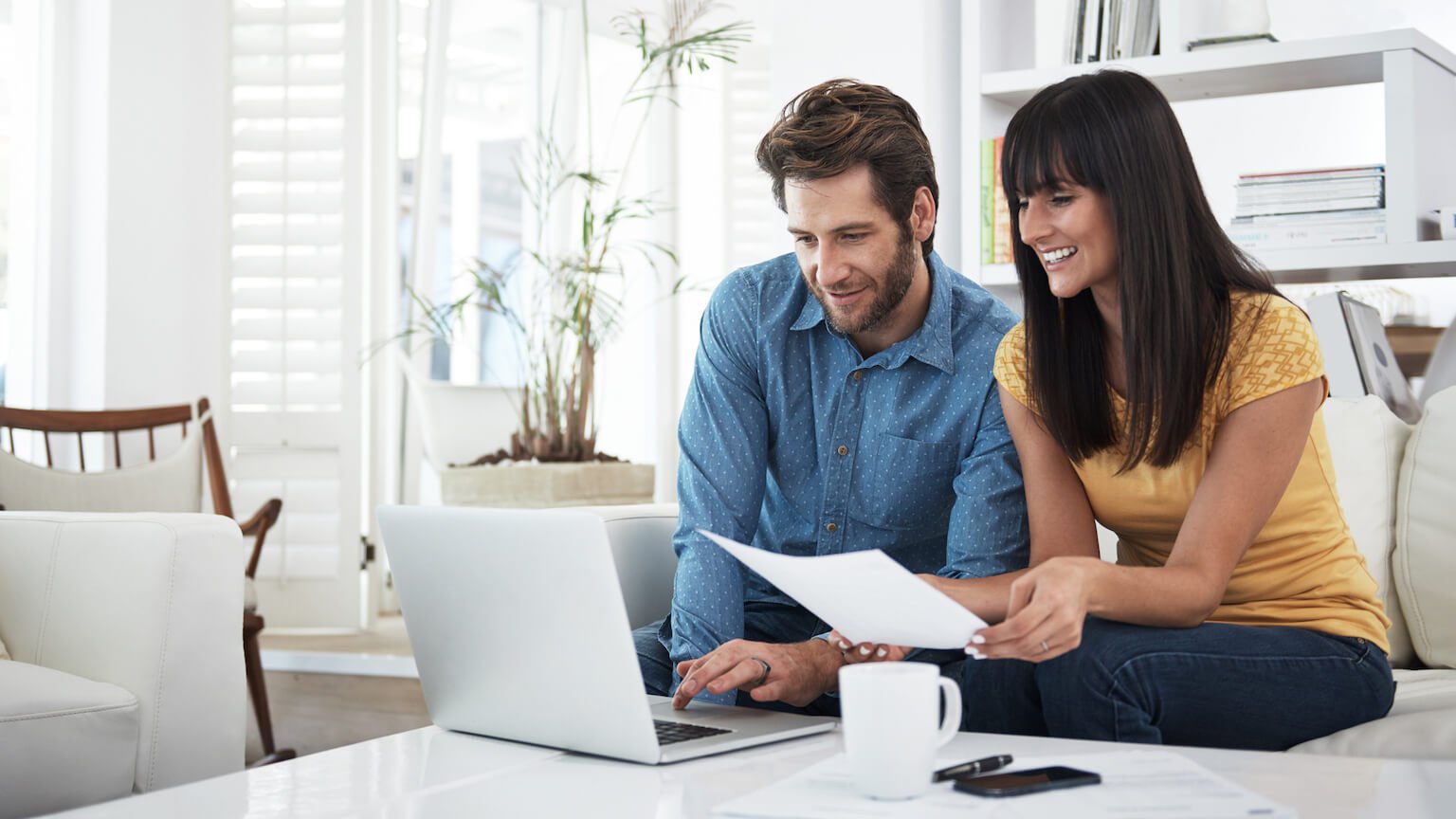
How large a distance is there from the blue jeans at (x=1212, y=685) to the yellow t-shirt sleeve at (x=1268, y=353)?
0.24 meters

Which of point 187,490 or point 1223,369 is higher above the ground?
point 1223,369

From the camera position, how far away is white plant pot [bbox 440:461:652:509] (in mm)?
3150

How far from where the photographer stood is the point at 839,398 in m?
1.72

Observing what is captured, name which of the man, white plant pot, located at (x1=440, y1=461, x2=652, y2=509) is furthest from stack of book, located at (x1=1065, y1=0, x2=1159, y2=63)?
white plant pot, located at (x1=440, y1=461, x2=652, y2=509)

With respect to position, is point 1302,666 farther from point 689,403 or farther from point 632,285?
point 632,285

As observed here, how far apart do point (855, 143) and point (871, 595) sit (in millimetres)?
830

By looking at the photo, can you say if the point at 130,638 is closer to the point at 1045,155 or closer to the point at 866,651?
the point at 866,651

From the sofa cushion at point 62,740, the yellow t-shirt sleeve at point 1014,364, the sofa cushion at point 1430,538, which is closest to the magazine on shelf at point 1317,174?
the sofa cushion at point 1430,538

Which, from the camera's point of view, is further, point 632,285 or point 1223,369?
point 632,285

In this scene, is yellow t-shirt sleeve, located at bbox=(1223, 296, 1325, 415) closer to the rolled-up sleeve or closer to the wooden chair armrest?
the rolled-up sleeve

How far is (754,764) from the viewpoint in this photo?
41.8 inches

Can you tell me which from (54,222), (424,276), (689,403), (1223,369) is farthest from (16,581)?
(424,276)

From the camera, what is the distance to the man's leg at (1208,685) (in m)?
1.29

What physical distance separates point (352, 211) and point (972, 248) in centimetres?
237
